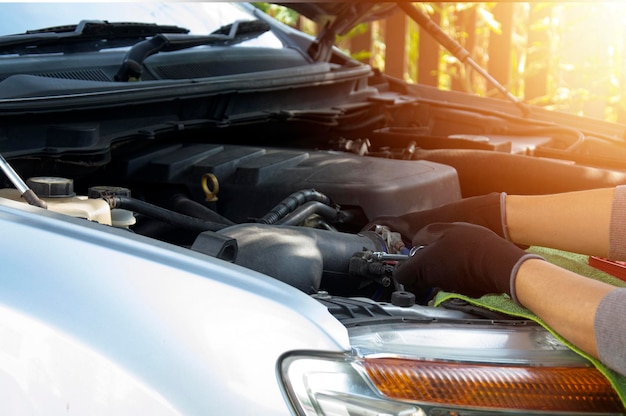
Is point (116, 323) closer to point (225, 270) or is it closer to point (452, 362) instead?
point (225, 270)

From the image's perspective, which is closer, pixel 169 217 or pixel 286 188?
pixel 169 217

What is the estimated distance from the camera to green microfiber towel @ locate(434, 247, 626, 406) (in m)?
1.20

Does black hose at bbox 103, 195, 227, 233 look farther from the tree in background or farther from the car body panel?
the tree in background

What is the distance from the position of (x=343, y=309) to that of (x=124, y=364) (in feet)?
1.19

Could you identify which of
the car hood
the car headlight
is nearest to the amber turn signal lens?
the car headlight

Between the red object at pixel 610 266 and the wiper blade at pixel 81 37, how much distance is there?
157cm

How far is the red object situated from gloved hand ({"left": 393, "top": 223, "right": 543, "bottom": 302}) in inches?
11.5

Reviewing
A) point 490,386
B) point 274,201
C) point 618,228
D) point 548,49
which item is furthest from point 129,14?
point 548,49

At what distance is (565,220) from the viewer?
71.4 inches

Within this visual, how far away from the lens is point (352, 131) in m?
3.28

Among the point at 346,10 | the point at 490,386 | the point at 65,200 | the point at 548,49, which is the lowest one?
the point at 490,386

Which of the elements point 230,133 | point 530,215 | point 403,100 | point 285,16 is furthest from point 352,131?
point 285,16

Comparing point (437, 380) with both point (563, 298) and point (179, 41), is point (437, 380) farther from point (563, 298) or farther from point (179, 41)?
point (179, 41)

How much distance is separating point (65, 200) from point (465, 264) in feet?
2.75
